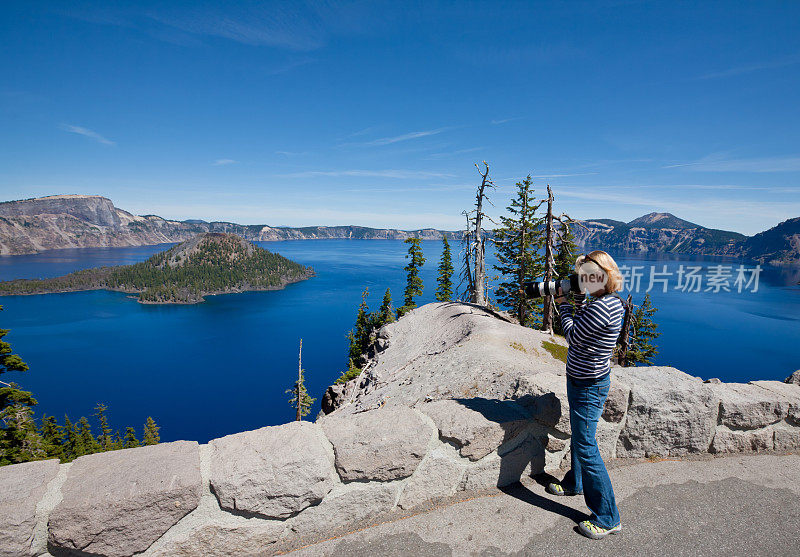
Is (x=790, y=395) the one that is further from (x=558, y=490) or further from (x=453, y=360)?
(x=453, y=360)

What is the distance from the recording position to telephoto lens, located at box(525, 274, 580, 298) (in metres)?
3.66

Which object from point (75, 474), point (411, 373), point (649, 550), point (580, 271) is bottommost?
point (411, 373)

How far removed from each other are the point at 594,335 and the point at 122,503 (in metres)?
4.06

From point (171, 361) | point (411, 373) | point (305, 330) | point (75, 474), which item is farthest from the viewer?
point (305, 330)

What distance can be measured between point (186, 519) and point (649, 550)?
13.0 ft

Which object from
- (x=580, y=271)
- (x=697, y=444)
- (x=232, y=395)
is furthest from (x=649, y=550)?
(x=232, y=395)

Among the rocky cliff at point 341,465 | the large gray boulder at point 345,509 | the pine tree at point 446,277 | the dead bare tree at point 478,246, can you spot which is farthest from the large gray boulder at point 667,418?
the pine tree at point 446,277

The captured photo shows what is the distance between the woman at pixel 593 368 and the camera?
3432mm

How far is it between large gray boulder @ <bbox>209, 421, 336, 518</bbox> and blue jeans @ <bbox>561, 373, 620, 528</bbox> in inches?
95.6

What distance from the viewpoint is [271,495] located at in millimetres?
3072

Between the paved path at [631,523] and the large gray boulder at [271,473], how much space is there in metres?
0.51

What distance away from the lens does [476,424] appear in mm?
3775

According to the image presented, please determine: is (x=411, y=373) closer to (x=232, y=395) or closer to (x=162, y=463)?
(x=162, y=463)

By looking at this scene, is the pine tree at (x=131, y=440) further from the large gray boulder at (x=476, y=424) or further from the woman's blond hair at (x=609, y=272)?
the woman's blond hair at (x=609, y=272)
